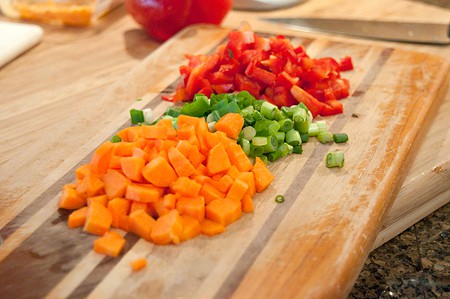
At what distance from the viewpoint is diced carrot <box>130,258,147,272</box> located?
1468 millimetres

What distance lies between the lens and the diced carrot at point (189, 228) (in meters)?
1.55

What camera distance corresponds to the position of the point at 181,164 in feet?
5.37

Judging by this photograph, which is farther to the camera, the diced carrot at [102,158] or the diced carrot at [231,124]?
the diced carrot at [231,124]

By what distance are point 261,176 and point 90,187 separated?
1.47 ft

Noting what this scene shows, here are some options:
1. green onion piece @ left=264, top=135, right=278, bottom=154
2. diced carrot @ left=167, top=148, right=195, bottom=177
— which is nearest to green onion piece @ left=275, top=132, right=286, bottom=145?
green onion piece @ left=264, top=135, right=278, bottom=154

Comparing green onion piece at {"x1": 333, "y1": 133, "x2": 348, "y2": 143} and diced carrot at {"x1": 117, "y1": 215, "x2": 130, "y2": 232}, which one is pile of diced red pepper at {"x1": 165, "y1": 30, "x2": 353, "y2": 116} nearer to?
green onion piece at {"x1": 333, "y1": 133, "x2": 348, "y2": 143}

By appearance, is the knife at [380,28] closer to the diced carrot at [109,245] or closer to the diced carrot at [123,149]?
the diced carrot at [123,149]

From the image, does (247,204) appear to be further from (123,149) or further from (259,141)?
Answer: (123,149)

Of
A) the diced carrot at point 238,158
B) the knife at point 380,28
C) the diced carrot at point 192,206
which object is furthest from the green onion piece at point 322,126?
the knife at point 380,28

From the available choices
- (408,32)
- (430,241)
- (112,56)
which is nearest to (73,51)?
(112,56)

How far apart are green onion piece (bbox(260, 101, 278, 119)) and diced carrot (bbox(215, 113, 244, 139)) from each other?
125mm

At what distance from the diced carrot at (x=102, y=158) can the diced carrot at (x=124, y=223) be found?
0.54ft

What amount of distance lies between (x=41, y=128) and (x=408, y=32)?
156cm

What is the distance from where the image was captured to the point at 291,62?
2.13m
